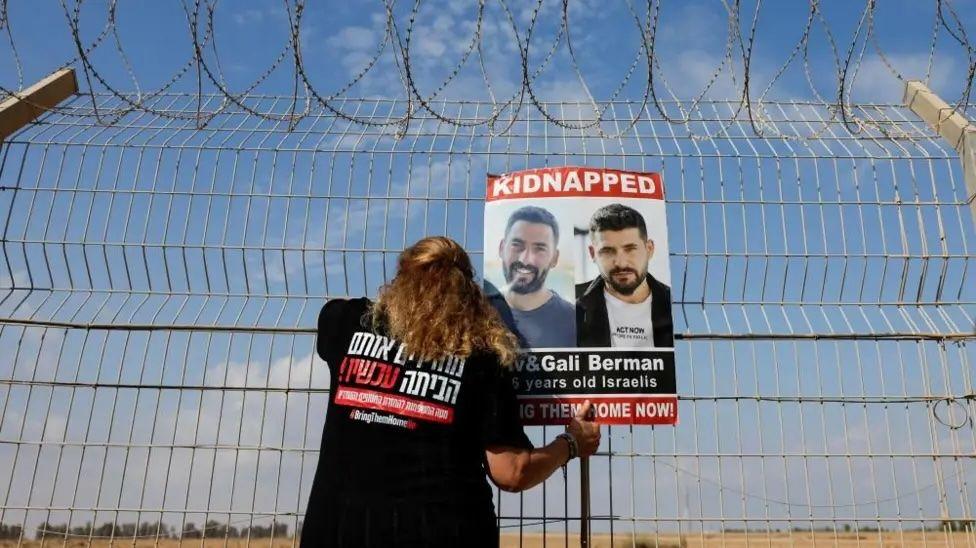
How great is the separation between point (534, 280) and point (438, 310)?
1.29m

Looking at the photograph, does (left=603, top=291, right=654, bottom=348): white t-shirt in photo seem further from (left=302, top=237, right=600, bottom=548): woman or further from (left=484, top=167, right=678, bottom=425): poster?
(left=302, top=237, right=600, bottom=548): woman

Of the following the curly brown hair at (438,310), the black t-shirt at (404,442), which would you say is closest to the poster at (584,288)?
the curly brown hair at (438,310)

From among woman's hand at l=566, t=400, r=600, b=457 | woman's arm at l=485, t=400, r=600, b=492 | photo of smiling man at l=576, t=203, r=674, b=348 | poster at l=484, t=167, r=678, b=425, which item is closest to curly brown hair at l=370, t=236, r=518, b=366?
woman's arm at l=485, t=400, r=600, b=492

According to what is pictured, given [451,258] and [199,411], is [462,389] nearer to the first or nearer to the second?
[451,258]

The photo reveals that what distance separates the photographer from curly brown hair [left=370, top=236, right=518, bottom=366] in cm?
253

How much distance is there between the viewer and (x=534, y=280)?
3.82 m

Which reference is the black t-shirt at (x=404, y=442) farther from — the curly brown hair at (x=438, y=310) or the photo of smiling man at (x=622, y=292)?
the photo of smiling man at (x=622, y=292)

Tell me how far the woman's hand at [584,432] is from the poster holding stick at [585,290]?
0.09 metres

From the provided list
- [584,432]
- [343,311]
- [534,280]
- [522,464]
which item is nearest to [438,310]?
[343,311]

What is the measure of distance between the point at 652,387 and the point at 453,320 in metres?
1.46

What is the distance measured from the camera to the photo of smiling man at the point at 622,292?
374 centimetres

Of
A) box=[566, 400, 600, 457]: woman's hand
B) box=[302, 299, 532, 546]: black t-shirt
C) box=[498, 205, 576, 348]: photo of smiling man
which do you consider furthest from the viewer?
box=[498, 205, 576, 348]: photo of smiling man

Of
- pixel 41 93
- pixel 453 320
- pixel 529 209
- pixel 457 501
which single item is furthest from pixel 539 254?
pixel 41 93

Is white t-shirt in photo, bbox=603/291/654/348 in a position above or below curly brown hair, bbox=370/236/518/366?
above
